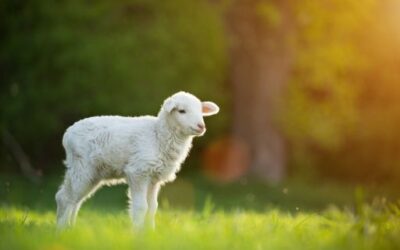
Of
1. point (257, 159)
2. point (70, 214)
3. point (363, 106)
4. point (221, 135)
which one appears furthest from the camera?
point (363, 106)

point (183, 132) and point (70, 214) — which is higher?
point (183, 132)

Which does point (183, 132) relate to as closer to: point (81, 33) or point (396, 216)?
point (396, 216)

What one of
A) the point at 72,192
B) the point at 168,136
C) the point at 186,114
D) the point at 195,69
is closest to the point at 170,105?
the point at 186,114

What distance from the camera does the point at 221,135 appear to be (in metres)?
24.0

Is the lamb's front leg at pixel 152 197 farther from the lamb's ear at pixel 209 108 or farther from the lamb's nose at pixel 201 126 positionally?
the lamb's ear at pixel 209 108

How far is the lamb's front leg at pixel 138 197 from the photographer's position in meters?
7.27

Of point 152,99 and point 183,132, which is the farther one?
point 152,99

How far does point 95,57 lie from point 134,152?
45.0ft

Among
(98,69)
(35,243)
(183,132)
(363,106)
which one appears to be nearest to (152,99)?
(98,69)

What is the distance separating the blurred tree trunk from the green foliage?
4.89 feet

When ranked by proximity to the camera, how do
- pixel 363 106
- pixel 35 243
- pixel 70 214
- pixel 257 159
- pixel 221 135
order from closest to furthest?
pixel 35 243
pixel 70 214
pixel 257 159
pixel 221 135
pixel 363 106

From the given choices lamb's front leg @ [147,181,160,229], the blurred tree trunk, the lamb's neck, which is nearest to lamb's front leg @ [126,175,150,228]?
lamb's front leg @ [147,181,160,229]

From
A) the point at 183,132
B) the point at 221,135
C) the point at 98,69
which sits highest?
the point at 183,132

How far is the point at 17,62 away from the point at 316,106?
8.57 meters
